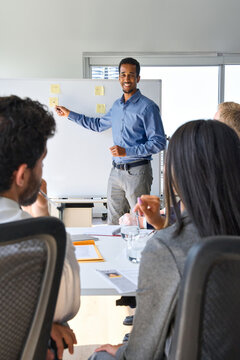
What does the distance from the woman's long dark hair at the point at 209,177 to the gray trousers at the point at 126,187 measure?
2419mm

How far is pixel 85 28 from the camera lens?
5316 millimetres

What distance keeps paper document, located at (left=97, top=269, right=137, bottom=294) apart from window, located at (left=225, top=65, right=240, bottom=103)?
4.91 m

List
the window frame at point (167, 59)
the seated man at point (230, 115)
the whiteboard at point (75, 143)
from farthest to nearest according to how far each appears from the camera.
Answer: the window frame at point (167, 59), the whiteboard at point (75, 143), the seated man at point (230, 115)

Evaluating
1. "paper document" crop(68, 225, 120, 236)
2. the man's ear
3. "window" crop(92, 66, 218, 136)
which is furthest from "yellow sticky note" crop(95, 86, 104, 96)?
the man's ear

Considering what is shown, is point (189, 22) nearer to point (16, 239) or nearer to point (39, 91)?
point (39, 91)

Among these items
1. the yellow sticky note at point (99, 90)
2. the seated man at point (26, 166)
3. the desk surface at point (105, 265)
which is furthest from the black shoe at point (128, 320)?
the yellow sticky note at point (99, 90)

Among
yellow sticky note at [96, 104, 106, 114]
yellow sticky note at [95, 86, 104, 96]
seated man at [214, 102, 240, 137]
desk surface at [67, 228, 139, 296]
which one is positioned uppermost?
yellow sticky note at [95, 86, 104, 96]

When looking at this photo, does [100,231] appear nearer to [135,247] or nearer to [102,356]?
[135,247]

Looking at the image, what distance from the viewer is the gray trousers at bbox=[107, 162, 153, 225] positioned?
3.31 m

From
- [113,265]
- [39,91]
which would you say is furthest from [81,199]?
[113,265]

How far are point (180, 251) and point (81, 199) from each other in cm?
316

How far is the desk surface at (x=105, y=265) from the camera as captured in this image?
1.20 m

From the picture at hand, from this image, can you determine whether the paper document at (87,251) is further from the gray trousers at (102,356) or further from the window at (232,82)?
the window at (232,82)

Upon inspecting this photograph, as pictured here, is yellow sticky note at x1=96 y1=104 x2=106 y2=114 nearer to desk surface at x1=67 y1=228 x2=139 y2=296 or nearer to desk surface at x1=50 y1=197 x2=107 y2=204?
desk surface at x1=50 y1=197 x2=107 y2=204
